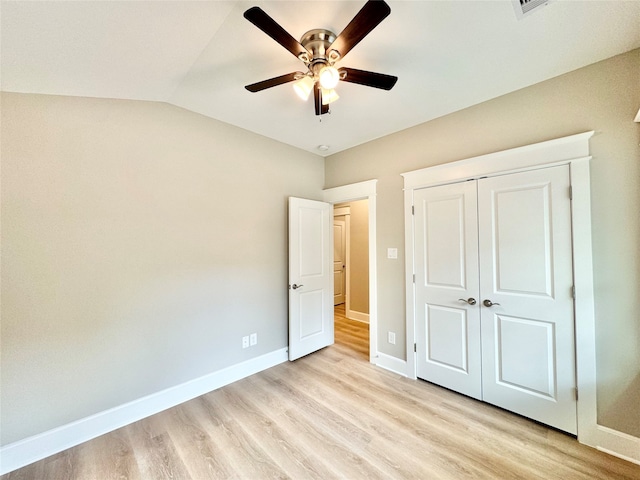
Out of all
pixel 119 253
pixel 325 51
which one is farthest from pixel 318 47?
pixel 119 253

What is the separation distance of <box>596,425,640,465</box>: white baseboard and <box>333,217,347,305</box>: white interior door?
432cm

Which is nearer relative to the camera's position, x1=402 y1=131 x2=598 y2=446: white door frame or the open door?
x1=402 y1=131 x2=598 y2=446: white door frame

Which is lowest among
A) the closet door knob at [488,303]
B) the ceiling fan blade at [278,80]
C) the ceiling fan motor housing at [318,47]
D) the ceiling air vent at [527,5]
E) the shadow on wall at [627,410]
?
the shadow on wall at [627,410]

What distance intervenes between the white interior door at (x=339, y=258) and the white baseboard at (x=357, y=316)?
880 mm

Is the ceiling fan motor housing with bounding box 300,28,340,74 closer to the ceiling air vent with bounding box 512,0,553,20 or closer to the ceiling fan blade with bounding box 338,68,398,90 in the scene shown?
the ceiling fan blade with bounding box 338,68,398,90

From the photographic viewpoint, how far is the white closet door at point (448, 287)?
2299 millimetres


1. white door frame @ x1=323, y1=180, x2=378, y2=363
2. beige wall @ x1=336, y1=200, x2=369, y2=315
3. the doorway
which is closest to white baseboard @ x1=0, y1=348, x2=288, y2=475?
white door frame @ x1=323, y1=180, x2=378, y2=363

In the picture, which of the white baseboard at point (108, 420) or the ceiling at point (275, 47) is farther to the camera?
the white baseboard at point (108, 420)

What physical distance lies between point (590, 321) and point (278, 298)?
8.97 feet

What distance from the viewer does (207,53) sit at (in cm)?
167

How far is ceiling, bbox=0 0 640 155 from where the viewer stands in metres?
1.34

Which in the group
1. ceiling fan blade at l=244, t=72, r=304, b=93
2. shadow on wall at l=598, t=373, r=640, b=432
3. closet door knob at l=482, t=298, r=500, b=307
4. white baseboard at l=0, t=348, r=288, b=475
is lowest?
white baseboard at l=0, t=348, r=288, b=475

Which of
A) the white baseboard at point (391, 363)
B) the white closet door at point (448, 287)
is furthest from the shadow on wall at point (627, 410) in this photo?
the white baseboard at point (391, 363)

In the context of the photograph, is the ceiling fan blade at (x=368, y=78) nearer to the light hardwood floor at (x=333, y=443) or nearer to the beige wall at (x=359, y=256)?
the light hardwood floor at (x=333, y=443)
